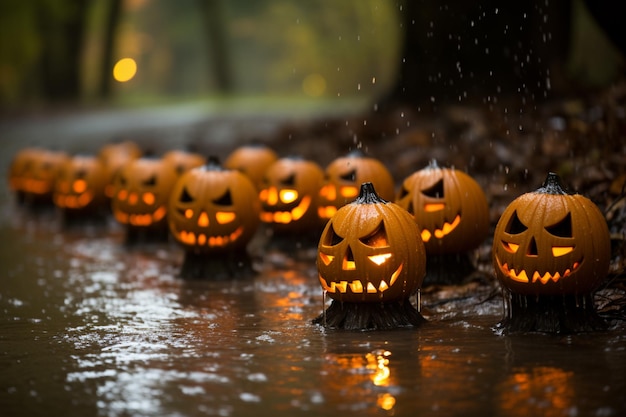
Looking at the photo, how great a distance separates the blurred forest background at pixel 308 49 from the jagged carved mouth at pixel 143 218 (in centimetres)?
564

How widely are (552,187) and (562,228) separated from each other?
12.4 inches

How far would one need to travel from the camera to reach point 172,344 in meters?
7.59

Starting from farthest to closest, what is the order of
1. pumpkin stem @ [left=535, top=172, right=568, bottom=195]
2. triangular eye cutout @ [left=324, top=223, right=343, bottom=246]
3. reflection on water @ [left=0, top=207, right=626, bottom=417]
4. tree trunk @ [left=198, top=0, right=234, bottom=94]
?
tree trunk @ [left=198, top=0, right=234, bottom=94] < triangular eye cutout @ [left=324, top=223, right=343, bottom=246] < pumpkin stem @ [left=535, top=172, right=568, bottom=195] < reflection on water @ [left=0, top=207, right=626, bottom=417]

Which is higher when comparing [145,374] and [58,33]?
[58,33]

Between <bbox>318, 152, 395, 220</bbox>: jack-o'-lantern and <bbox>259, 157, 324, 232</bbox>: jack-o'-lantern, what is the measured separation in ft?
1.37

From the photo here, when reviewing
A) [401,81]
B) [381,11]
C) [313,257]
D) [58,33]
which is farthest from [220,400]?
[381,11]

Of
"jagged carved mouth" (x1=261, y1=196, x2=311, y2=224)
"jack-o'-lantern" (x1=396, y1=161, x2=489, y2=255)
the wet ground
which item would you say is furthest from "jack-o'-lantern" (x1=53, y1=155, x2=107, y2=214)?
"jack-o'-lantern" (x1=396, y1=161, x2=489, y2=255)

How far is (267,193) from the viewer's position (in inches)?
488

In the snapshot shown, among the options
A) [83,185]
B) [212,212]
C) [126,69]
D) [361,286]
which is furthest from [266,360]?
[126,69]

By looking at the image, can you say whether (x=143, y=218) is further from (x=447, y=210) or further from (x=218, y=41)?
(x=218, y=41)

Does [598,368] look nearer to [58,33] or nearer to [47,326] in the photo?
[47,326]

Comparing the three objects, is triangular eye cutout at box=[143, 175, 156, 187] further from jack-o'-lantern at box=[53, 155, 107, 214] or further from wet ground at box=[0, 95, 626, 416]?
jack-o'-lantern at box=[53, 155, 107, 214]

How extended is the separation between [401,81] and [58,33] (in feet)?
86.5

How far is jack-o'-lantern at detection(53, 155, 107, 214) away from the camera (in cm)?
1543
